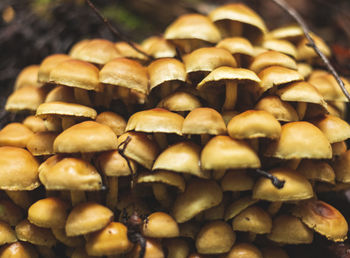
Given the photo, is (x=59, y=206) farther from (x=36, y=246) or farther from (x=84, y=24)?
(x=84, y=24)

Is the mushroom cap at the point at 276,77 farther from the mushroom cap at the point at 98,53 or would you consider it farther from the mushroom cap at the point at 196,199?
the mushroom cap at the point at 98,53

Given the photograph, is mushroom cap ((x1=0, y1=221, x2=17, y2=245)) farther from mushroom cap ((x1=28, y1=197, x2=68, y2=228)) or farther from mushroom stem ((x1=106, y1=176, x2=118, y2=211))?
mushroom stem ((x1=106, y1=176, x2=118, y2=211))

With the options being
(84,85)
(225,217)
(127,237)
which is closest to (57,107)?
(84,85)

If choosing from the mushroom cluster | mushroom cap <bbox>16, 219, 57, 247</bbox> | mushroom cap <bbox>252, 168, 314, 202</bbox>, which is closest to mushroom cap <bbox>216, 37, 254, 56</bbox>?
the mushroom cluster

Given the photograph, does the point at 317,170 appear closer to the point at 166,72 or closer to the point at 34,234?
the point at 166,72

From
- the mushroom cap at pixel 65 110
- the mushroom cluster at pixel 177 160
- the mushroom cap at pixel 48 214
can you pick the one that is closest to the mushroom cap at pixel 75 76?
the mushroom cluster at pixel 177 160

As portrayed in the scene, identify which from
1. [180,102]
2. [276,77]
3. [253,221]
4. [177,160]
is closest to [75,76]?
[180,102]
